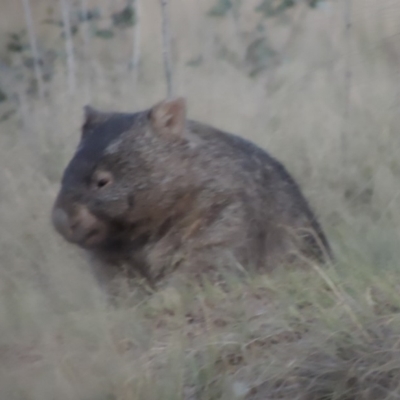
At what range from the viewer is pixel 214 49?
9195mm

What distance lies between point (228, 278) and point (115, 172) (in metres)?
0.76

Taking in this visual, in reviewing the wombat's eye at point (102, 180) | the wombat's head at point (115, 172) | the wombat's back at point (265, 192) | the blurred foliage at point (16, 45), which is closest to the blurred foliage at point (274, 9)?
the blurred foliage at point (16, 45)

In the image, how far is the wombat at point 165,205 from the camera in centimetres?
467

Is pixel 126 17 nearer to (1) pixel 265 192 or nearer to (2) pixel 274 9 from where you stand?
(2) pixel 274 9

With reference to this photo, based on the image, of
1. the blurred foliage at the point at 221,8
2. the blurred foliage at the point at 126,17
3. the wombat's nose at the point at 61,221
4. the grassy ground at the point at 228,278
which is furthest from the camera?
the blurred foliage at the point at 221,8

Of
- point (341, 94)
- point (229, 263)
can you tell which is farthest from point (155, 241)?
point (341, 94)

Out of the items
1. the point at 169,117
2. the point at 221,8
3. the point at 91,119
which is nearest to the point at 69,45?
the point at 221,8

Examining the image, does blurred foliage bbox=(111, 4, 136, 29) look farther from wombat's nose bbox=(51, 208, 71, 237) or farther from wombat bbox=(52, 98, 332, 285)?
wombat's nose bbox=(51, 208, 71, 237)

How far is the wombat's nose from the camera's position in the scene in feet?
15.1

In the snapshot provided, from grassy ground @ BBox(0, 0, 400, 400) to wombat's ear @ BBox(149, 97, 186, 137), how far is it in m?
0.87

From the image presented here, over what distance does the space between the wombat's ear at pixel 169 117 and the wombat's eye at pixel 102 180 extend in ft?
1.28

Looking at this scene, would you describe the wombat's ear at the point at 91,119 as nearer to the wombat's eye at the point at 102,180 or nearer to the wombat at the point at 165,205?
the wombat at the point at 165,205

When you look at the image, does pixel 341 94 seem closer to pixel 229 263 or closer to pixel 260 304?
pixel 229 263

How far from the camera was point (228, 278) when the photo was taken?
450cm
